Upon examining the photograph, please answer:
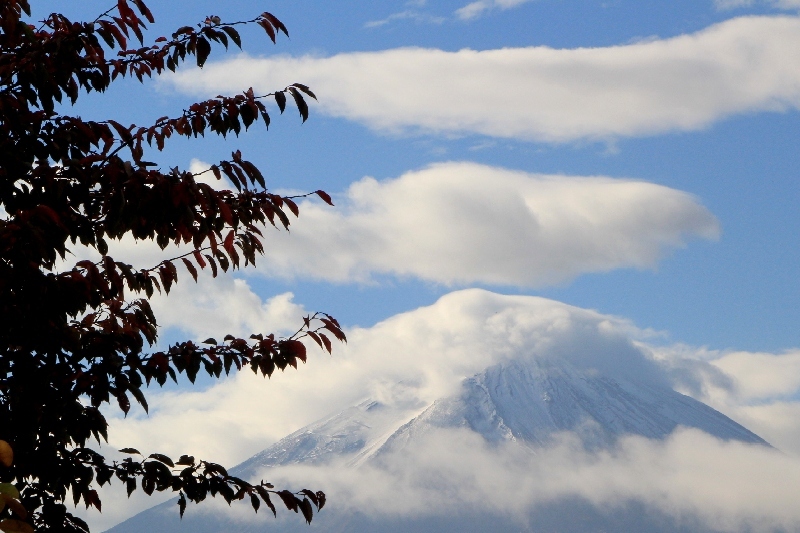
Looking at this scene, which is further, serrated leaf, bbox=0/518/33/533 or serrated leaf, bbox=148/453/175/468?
serrated leaf, bbox=148/453/175/468

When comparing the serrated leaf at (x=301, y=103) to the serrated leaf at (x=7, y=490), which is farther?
the serrated leaf at (x=301, y=103)

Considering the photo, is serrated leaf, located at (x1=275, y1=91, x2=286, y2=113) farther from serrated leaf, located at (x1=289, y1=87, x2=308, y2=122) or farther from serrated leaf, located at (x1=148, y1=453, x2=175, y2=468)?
serrated leaf, located at (x1=148, y1=453, x2=175, y2=468)

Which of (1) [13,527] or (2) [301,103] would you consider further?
(2) [301,103]

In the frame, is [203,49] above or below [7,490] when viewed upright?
above

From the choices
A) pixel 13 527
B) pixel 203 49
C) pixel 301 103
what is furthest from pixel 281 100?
pixel 13 527

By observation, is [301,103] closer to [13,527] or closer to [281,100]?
[281,100]

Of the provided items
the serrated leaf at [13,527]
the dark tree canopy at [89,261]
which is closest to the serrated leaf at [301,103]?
the dark tree canopy at [89,261]

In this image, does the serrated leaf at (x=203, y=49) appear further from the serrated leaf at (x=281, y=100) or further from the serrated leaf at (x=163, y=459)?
the serrated leaf at (x=163, y=459)

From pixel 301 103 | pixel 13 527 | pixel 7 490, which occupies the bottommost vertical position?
pixel 13 527

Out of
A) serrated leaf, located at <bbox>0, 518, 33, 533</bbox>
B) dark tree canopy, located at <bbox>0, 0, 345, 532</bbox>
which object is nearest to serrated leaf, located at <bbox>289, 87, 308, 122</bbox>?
dark tree canopy, located at <bbox>0, 0, 345, 532</bbox>

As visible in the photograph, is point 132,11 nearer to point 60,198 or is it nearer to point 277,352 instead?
point 60,198

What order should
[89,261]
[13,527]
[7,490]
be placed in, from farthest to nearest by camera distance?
[89,261] < [13,527] < [7,490]

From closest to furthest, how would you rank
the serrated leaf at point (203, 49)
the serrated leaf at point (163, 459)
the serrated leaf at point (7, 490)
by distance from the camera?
the serrated leaf at point (7, 490), the serrated leaf at point (163, 459), the serrated leaf at point (203, 49)

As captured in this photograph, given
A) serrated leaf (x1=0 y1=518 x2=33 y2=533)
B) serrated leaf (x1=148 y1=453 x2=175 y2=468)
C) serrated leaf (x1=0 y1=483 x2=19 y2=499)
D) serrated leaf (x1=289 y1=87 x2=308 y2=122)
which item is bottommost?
serrated leaf (x1=0 y1=518 x2=33 y2=533)
